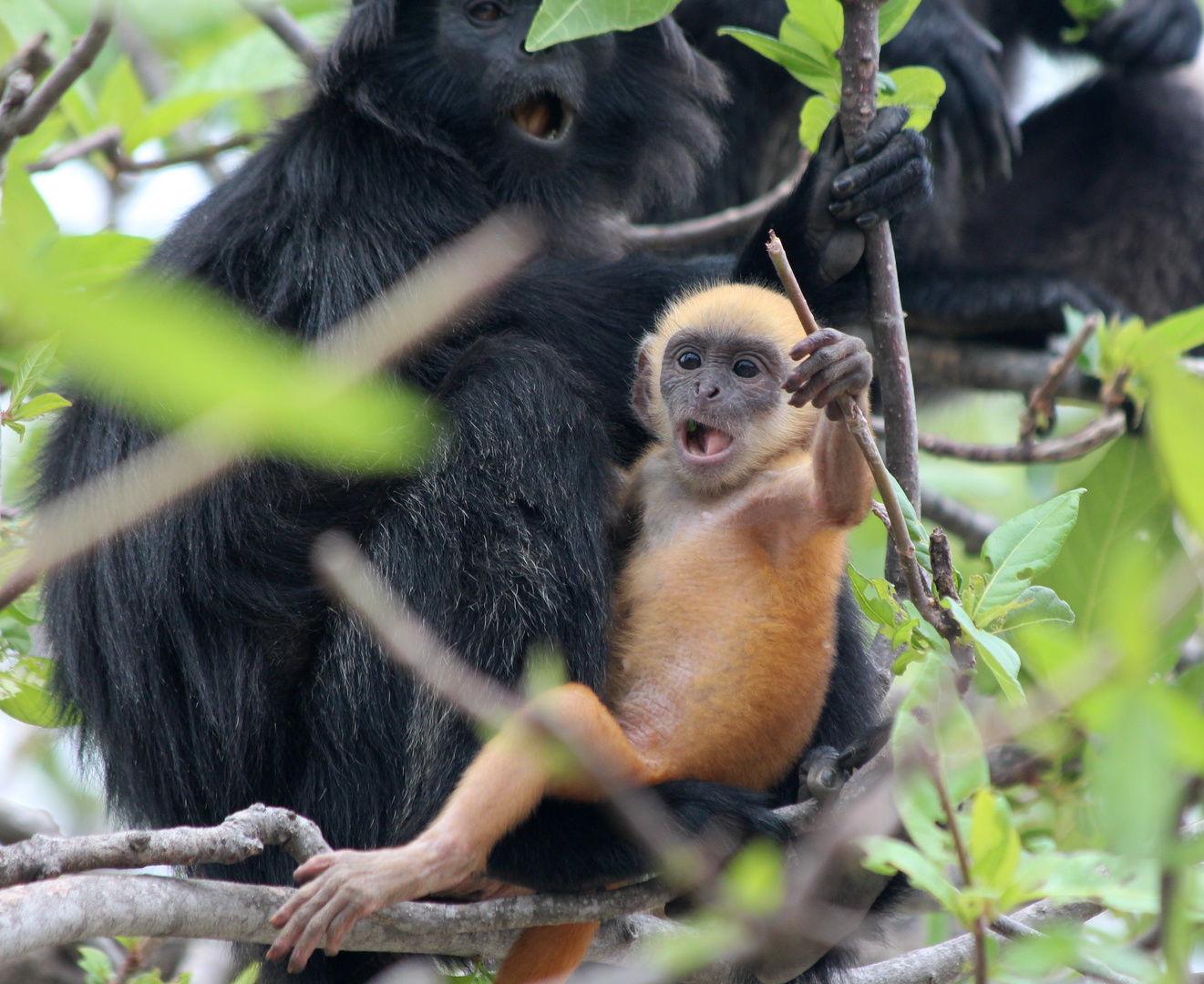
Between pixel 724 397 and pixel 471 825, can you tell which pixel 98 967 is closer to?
pixel 471 825

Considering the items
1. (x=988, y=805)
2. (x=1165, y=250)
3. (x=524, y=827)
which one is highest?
(x=988, y=805)

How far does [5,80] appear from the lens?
2.63 metres

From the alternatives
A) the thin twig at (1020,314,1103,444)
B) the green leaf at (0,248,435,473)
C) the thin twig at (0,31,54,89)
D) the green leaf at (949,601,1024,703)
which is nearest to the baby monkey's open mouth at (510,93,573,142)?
the thin twig at (0,31,54,89)

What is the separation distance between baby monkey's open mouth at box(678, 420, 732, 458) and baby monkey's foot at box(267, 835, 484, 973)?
86cm

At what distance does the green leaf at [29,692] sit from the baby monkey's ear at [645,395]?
49.3 inches

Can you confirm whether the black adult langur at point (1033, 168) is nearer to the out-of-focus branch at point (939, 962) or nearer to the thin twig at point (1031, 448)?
the thin twig at point (1031, 448)

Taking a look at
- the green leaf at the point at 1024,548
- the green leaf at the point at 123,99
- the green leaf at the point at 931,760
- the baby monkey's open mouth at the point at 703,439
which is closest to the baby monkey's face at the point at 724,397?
the baby monkey's open mouth at the point at 703,439

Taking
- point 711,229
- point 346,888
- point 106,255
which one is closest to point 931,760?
point 346,888

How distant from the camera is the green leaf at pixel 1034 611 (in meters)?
1.83

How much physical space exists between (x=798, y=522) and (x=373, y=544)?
0.76m

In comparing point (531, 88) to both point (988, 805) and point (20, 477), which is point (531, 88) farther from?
point (988, 805)

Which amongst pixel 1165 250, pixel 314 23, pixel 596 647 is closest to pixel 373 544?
pixel 596 647

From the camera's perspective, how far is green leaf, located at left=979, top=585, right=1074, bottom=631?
1.83m

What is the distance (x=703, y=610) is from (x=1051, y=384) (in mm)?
1553
